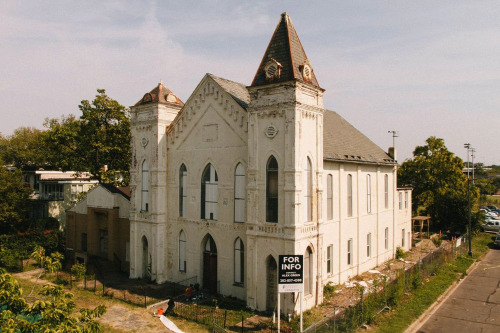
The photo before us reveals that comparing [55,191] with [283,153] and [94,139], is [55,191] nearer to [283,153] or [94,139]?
[94,139]

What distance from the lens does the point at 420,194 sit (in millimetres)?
45344

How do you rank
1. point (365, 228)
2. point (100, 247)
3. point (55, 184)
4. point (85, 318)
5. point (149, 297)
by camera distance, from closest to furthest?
point (85, 318)
point (149, 297)
point (365, 228)
point (100, 247)
point (55, 184)

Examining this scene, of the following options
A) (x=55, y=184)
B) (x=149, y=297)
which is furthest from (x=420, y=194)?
(x=55, y=184)

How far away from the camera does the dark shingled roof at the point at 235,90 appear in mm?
20966

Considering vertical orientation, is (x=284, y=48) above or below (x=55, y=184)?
above

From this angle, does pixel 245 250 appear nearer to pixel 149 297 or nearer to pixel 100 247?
pixel 149 297

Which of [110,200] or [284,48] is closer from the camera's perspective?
[284,48]

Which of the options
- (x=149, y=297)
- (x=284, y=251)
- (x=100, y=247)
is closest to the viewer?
(x=284, y=251)

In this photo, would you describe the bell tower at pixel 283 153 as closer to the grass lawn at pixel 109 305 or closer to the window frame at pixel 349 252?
the grass lawn at pixel 109 305

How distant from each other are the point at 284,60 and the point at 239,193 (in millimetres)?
7416

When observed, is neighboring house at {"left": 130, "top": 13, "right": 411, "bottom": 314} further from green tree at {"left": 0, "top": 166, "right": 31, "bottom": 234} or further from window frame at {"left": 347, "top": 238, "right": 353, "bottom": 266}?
green tree at {"left": 0, "top": 166, "right": 31, "bottom": 234}

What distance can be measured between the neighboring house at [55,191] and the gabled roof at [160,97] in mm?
17922

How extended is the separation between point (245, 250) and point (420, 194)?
32688mm

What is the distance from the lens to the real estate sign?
16.0m
